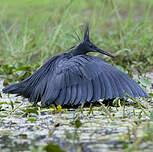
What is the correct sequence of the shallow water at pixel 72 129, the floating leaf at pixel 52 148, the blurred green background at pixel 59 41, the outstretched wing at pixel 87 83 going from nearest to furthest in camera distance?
the floating leaf at pixel 52 148
the shallow water at pixel 72 129
the outstretched wing at pixel 87 83
the blurred green background at pixel 59 41

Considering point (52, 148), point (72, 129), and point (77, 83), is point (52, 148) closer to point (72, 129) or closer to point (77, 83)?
point (72, 129)

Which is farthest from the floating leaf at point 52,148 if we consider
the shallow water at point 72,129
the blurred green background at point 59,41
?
the blurred green background at point 59,41

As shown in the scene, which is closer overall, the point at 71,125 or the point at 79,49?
the point at 71,125

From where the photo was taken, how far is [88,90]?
362 centimetres

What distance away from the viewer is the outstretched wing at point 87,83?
11.8 ft

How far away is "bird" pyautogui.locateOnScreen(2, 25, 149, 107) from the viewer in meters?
3.62

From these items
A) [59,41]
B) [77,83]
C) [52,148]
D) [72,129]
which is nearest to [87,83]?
[77,83]

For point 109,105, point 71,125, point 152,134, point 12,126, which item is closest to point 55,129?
point 71,125

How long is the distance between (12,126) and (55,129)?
14.5 inches

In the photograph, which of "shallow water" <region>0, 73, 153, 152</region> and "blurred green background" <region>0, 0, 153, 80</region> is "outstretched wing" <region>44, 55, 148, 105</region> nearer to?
"shallow water" <region>0, 73, 153, 152</region>

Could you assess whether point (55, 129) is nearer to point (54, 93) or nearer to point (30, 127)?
point (30, 127)

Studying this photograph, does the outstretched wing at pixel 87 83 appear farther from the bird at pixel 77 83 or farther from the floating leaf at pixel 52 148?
the floating leaf at pixel 52 148

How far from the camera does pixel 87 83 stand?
3.67 m

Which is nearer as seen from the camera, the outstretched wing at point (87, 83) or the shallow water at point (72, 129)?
the shallow water at point (72, 129)
